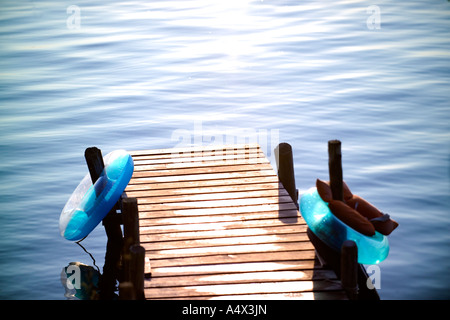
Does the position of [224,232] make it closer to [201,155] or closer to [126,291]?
[126,291]

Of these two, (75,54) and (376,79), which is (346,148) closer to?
(376,79)

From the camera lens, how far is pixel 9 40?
2291 centimetres

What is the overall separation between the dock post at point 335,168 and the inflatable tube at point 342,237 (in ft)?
0.77

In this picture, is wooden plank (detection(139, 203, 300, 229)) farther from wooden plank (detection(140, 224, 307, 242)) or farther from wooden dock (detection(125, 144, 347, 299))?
wooden plank (detection(140, 224, 307, 242))

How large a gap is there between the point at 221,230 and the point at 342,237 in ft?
5.43

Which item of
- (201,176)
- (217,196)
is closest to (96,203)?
(217,196)

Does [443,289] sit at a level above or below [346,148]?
below

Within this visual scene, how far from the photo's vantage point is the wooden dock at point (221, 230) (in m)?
7.03

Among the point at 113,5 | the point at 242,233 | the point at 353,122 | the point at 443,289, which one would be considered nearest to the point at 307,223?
the point at 242,233

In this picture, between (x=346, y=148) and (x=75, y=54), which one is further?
(x=75, y=54)

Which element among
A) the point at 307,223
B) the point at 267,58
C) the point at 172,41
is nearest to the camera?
the point at 307,223

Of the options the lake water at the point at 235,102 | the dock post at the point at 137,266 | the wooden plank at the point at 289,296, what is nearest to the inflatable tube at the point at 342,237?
the wooden plank at the point at 289,296

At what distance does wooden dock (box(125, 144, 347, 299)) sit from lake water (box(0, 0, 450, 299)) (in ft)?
6.59
